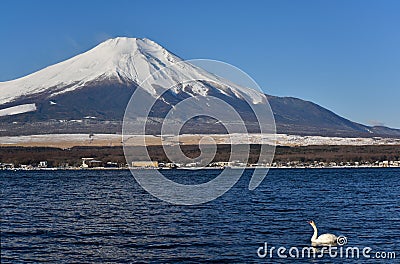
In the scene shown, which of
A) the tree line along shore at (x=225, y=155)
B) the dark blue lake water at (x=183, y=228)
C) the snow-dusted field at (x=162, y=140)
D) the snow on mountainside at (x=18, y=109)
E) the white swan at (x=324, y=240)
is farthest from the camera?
the snow on mountainside at (x=18, y=109)

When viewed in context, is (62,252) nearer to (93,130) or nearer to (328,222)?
(328,222)

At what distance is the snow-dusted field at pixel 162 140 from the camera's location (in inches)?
5285

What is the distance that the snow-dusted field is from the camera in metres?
Result: 134

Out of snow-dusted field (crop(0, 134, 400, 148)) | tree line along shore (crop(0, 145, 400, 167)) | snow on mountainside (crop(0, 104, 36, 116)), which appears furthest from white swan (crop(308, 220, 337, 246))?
snow on mountainside (crop(0, 104, 36, 116))

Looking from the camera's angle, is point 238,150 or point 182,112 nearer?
point 238,150

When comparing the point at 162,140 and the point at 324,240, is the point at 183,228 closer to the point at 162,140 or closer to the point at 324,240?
the point at 324,240

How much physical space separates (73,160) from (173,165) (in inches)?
671

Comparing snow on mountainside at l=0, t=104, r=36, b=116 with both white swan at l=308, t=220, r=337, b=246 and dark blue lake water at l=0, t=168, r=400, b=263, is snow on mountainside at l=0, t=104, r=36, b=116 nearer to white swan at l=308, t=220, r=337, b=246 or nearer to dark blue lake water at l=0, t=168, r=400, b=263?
dark blue lake water at l=0, t=168, r=400, b=263

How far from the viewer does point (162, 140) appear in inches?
5261

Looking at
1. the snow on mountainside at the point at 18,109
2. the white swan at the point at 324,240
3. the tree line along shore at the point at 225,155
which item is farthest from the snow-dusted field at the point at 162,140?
the white swan at the point at 324,240

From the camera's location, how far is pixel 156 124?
6727 inches

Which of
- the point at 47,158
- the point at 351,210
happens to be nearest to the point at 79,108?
the point at 47,158

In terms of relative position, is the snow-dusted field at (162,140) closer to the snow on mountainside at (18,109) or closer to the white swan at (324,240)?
the snow on mountainside at (18,109)

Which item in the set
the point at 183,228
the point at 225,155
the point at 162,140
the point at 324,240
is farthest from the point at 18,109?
the point at 324,240
